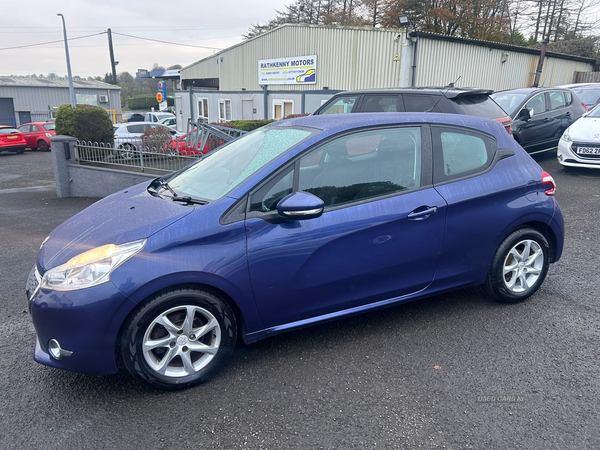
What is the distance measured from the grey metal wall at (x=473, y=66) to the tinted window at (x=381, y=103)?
10.2 metres

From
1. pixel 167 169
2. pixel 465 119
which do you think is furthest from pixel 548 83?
pixel 465 119

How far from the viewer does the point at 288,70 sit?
2322 cm

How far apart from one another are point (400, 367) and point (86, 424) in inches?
77.9

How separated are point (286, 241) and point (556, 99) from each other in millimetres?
10279

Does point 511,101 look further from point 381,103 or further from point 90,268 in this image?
point 90,268

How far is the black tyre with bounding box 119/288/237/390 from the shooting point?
2.81m

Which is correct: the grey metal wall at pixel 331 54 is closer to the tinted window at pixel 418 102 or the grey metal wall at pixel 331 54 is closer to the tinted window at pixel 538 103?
the tinted window at pixel 538 103

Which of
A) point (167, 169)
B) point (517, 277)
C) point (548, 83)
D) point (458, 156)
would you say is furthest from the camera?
point (548, 83)

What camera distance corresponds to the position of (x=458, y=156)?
375 cm

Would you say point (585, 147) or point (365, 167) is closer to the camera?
point (365, 167)

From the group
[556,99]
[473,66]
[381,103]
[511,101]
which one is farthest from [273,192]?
[473,66]

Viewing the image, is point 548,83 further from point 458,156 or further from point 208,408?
point 208,408

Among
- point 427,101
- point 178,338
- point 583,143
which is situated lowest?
point 178,338

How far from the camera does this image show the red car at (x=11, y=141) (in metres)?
22.7
